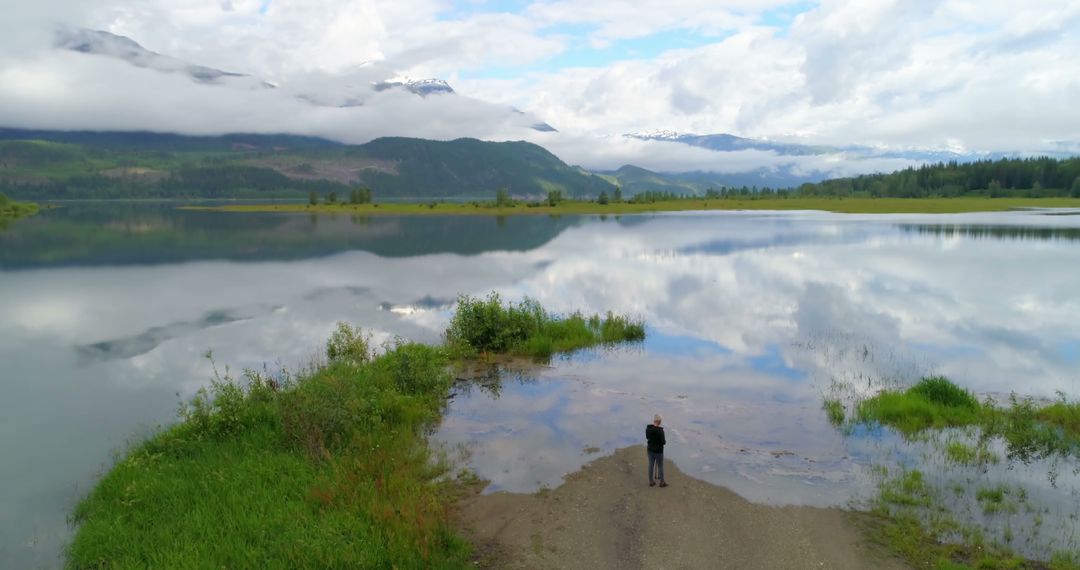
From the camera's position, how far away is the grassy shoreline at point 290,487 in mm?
13898

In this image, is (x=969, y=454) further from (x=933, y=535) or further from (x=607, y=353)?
(x=607, y=353)

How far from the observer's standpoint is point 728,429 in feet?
75.2

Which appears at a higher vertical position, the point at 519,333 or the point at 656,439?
the point at 656,439

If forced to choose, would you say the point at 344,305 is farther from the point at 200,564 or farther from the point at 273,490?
the point at 200,564

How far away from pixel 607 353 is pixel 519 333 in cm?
523

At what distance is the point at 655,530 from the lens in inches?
607

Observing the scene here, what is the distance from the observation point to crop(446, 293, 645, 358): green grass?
115 ft

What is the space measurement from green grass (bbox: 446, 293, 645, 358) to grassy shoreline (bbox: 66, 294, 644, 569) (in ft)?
28.2

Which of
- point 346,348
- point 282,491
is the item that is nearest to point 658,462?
point 282,491

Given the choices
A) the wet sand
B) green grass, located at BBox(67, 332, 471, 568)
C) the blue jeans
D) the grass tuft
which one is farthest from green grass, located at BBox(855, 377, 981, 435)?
green grass, located at BBox(67, 332, 471, 568)

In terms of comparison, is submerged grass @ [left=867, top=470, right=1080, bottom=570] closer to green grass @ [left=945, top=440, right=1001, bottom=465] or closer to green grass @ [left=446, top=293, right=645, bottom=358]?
green grass @ [left=945, top=440, right=1001, bottom=465]

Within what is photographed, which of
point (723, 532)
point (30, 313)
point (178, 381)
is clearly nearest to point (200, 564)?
point (723, 532)

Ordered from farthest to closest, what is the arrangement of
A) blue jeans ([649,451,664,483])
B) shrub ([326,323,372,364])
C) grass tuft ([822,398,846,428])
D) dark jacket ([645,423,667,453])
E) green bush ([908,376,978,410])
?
shrub ([326,323,372,364]) → green bush ([908,376,978,410]) → grass tuft ([822,398,846,428]) → blue jeans ([649,451,664,483]) → dark jacket ([645,423,667,453])

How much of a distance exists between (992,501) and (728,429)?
319 inches
